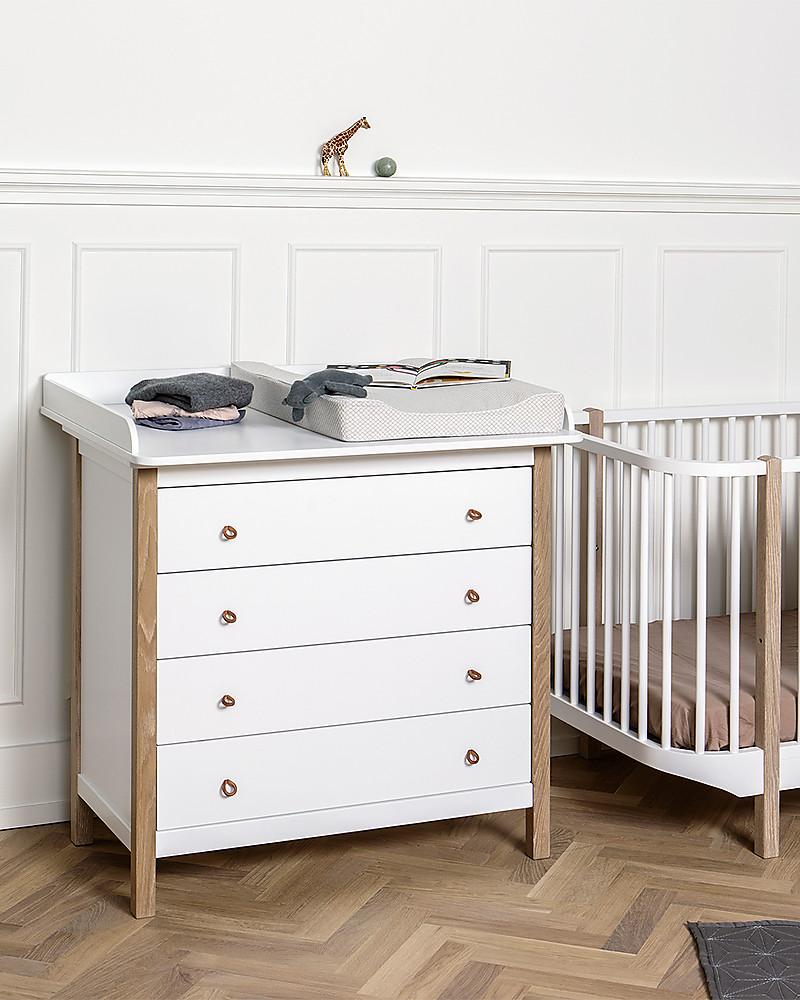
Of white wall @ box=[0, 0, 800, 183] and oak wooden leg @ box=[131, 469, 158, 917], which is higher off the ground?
white wall @ box=[0, 0, 800, 183]

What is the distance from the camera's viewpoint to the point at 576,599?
2.83 meters

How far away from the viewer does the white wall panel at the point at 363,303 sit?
271 cm

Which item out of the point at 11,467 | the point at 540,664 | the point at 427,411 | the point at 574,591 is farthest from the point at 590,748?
the point at 11,467

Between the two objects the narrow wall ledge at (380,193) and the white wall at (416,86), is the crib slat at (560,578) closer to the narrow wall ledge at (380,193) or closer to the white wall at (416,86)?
the narrow wall ledge at (380,193)

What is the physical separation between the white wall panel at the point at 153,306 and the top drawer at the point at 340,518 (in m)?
0.62

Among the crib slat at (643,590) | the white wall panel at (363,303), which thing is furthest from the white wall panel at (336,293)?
the crib slat at (643,590)

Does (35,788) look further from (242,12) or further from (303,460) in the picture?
(242,12)

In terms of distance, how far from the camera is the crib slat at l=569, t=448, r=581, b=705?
106 inches

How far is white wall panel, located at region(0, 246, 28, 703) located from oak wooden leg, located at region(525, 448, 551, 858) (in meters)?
1.03

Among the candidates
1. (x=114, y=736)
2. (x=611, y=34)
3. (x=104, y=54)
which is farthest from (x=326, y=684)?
(x=611, y=34)

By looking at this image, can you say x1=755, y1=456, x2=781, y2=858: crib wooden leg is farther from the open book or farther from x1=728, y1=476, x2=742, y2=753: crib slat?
the open book

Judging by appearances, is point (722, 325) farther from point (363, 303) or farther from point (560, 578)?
point (363, 303)

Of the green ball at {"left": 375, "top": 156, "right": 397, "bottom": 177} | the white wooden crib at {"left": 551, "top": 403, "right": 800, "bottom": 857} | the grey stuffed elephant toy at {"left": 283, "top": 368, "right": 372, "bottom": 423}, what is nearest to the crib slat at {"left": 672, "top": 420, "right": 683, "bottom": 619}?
the white wooden crib at {"left": 551, "top": 403, "right": 800, "bottom": 857}

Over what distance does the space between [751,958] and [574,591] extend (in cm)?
104
